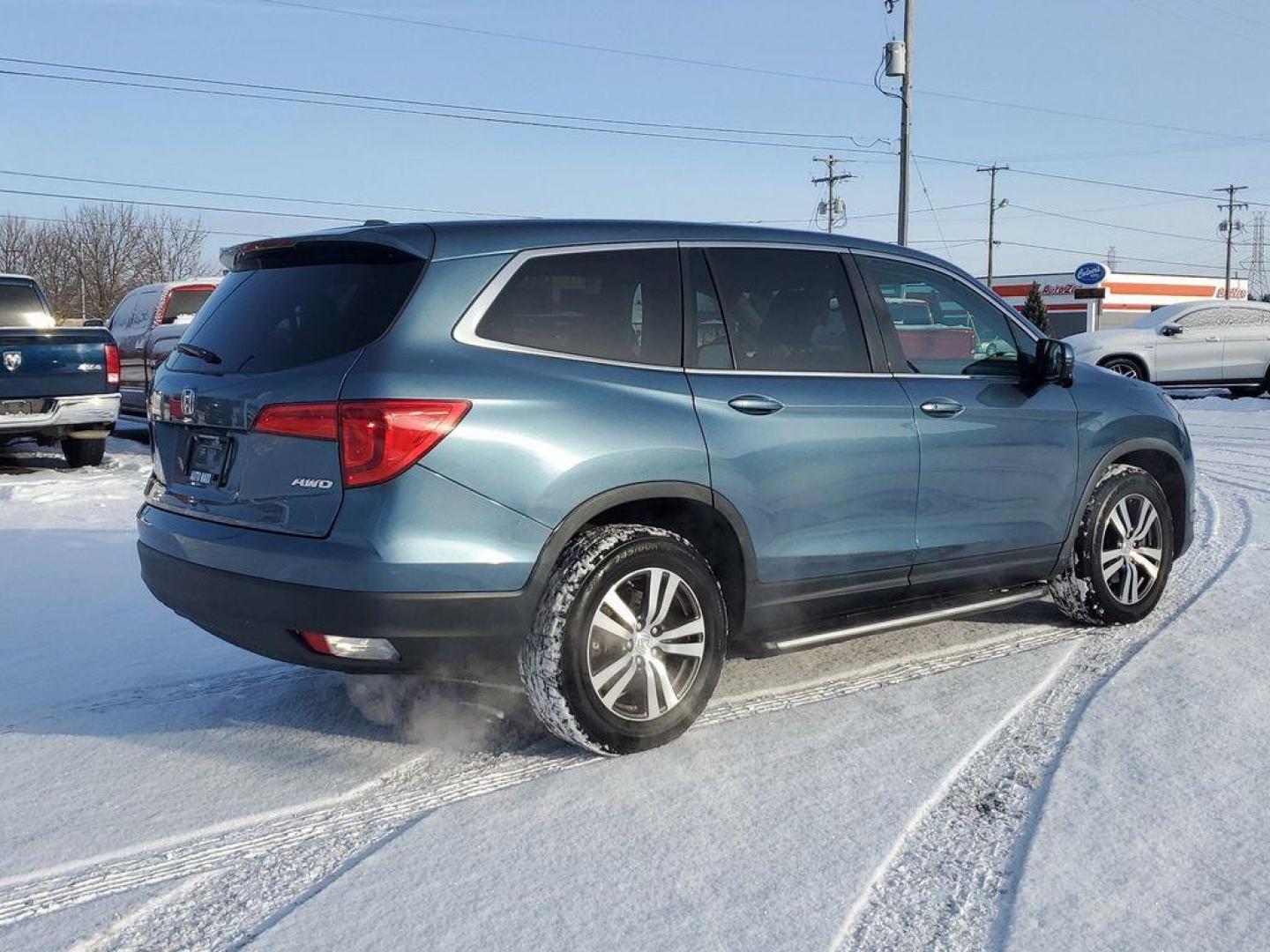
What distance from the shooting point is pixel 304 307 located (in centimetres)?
387

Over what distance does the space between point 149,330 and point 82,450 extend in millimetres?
3531

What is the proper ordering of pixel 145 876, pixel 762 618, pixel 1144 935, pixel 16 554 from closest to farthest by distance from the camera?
pixel 1144 935 → pixel 145 876 → pixel 762 618 → pixel 16 554

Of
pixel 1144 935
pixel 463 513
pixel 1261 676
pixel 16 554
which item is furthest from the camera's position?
pixel 16 554

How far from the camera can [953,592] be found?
493cm

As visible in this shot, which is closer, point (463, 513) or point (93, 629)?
point (463, 513)

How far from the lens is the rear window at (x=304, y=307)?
3.70 meters

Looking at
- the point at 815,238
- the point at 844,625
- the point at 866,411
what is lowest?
the point at 844,625

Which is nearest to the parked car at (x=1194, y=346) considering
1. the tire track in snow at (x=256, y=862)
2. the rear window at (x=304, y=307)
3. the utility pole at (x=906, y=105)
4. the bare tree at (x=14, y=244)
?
the utility pole at (x=906, y=105)

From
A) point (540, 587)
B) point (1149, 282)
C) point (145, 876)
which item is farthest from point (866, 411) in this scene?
point (1149, 282)

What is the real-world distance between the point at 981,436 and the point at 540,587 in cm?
213

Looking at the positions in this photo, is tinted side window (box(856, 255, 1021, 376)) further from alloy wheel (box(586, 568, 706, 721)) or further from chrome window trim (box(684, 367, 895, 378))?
alloy wheel (box(586, 568, 706, 721))

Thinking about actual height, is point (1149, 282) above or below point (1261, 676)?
above

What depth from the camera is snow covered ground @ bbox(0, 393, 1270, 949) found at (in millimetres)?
2859

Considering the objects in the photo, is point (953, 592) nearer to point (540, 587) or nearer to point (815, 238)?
point (815, 238)
